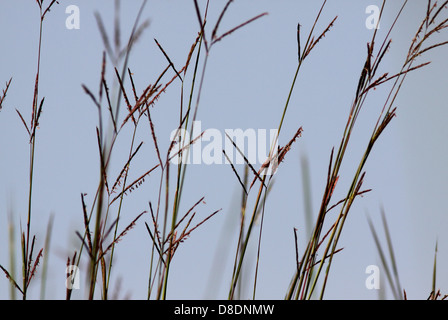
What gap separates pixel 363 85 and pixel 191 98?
1.10ft

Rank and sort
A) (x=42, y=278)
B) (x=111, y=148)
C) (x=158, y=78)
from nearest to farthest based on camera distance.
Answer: (x=111, y=148) → (x=158, y=78) → (x=42, y=278)

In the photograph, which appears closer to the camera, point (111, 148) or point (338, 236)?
point (111, 148)

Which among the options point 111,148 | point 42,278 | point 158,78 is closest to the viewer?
point 111,148

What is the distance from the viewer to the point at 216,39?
38.2 inches

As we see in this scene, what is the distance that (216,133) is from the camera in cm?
121

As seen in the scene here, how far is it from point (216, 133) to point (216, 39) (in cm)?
29

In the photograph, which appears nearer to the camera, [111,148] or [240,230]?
[111,148]
